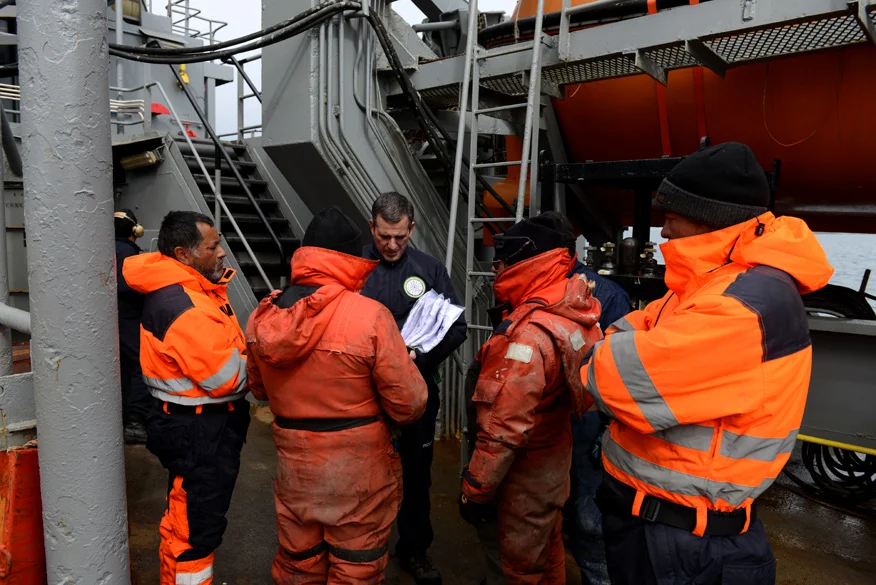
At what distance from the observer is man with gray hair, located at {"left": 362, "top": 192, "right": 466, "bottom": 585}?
3189 mm

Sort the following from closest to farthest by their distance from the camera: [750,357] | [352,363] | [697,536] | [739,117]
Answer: [750,357] → [697,536] → [352,363] → [739,117]

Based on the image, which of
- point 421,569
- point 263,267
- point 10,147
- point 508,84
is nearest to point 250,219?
point 263,267

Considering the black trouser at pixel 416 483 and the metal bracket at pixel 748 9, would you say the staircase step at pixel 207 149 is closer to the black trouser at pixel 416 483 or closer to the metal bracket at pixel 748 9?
the black trouser at pixel 416 483

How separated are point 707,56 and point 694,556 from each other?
269cm

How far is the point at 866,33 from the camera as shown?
9.03 feet

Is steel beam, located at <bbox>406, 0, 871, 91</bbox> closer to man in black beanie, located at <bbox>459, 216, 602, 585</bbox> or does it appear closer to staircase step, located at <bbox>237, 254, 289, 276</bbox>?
man in black beanie, located at <bbox>459, 216, 602, 585</bbox>

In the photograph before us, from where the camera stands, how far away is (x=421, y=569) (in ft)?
10.6

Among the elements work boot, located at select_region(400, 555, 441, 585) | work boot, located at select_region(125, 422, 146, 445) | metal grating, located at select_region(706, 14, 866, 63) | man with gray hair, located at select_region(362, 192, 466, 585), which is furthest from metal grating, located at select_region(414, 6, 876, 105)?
work boot, located at select_region(125, 422, 146, 445)

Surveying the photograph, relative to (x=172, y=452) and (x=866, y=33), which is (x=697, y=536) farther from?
(x=866, y=33)

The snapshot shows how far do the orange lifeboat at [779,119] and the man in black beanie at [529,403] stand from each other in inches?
65.7

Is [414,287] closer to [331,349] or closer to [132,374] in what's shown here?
[331,349]

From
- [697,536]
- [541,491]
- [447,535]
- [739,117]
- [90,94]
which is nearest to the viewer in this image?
[90,94]

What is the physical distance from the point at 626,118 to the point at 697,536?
9.75 feet

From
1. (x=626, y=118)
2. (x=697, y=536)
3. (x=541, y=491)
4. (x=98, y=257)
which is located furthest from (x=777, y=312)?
(x=626, y=118)
